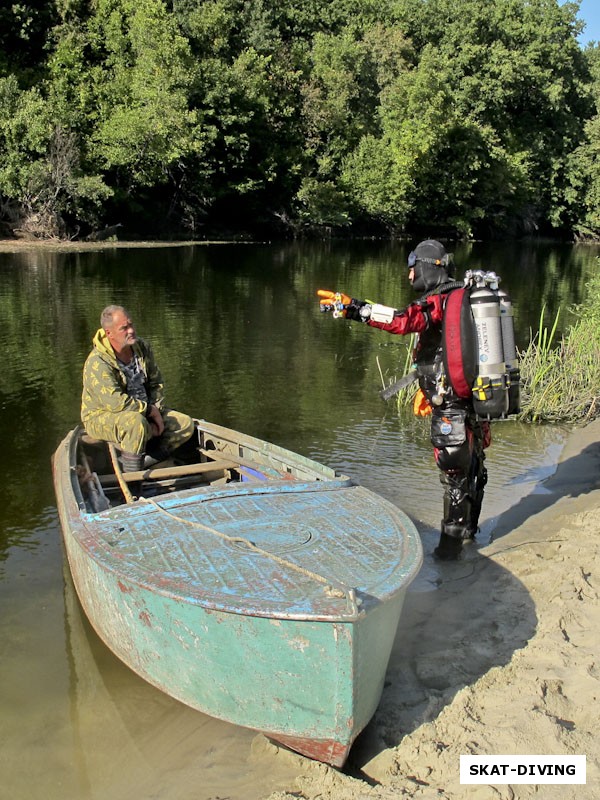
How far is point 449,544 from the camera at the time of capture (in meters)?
5.15

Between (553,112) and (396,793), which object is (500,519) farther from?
(553,112)

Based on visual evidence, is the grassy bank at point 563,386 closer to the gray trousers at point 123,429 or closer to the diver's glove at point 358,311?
the diver's glove at point 358,311

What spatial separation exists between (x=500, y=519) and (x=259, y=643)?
3601 mm

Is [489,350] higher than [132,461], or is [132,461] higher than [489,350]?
[489,350]

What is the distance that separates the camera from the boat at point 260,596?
9.64ft

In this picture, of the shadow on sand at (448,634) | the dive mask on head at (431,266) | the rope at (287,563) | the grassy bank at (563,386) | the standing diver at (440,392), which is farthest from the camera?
the grassy bank at (563,386)

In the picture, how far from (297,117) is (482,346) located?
136ft

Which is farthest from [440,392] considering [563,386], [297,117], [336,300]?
[297,117]

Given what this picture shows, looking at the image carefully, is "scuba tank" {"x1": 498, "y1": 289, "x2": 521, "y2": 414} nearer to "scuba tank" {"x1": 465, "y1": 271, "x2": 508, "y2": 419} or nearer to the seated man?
"scuba tank" {"x1": 465, "y1": 271, "x2": 508, "y2": 419}

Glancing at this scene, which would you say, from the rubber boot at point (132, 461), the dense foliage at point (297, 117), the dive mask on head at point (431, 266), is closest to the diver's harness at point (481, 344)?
the dive mask on head at point (431, 266)

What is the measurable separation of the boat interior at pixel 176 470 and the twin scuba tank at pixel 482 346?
1.19 meters

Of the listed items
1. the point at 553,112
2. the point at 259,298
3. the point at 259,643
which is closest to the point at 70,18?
the point at 259,298

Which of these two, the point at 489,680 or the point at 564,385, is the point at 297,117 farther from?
the point at 489,680

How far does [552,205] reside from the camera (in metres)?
50.7
